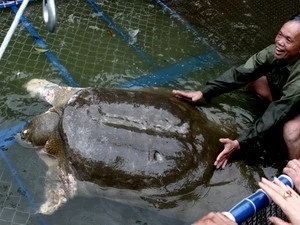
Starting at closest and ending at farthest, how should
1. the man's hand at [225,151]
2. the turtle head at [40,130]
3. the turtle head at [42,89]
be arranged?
the man's hand at [225,151] < the turtle head at [40,130] < the turtle head at [42,89]

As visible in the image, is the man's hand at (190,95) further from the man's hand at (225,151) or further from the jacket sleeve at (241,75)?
the man's hand at (225,151)

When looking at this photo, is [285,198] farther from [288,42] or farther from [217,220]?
[288,42]

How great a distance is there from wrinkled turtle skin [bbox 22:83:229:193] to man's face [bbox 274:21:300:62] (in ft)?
2.64

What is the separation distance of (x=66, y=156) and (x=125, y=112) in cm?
54

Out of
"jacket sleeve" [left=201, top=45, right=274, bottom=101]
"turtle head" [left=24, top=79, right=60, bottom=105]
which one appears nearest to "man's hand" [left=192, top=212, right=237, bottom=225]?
"jacket sleeve" [left=201, top=45, right=274, bottom=101]

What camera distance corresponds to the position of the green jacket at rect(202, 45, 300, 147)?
3.21 metres

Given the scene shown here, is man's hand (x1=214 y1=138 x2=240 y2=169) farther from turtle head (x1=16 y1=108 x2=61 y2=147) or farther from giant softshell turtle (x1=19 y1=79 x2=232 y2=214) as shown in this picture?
turtle head (x1=16 y1=108 x2=61 y2=147)

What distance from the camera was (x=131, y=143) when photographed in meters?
3.05

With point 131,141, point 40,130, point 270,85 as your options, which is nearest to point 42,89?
point 40,130

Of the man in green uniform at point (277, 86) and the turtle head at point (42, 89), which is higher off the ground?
the man in green uniform at point (277, 86)

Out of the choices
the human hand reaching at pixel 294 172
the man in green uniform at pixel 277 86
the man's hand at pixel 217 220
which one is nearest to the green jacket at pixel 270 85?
the man in green uniform at pixel 277 86

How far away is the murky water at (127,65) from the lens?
314 cm

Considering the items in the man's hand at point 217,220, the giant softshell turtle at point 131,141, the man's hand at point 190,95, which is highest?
the man's hand at point 217,220

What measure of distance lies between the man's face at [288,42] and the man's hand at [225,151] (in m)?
0.79
